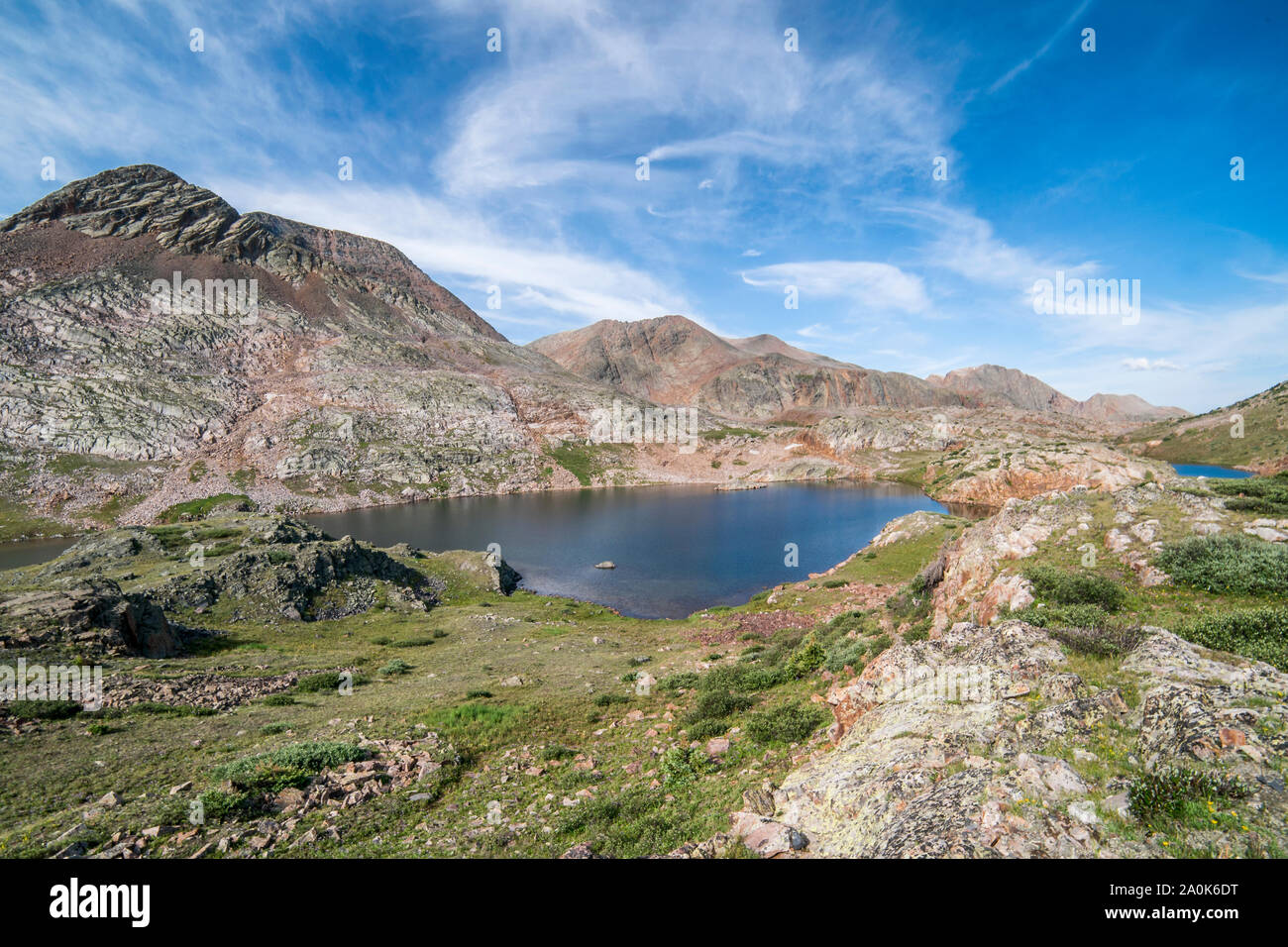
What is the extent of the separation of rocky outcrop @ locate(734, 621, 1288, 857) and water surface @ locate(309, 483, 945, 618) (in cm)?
3235

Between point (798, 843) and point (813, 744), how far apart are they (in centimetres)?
505

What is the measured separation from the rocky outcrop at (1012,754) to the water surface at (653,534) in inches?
1274

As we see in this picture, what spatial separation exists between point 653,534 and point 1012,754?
217ft

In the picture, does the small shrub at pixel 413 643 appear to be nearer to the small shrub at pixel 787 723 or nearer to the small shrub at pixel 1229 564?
the small shrub at pixel 787 723

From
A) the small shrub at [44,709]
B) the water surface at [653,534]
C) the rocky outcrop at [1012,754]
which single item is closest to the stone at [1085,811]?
the rocky outcrop at [1012,754]

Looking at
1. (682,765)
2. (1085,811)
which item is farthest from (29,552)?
(1085,811)

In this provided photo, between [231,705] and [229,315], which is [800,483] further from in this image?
[229,315]

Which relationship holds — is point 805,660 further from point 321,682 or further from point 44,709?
point 44,709

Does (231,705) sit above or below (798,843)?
below

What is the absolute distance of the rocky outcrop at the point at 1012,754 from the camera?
5.68 m

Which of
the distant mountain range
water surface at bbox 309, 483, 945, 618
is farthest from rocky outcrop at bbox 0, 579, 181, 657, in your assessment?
the distant mountain range

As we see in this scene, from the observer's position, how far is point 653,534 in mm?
73000
